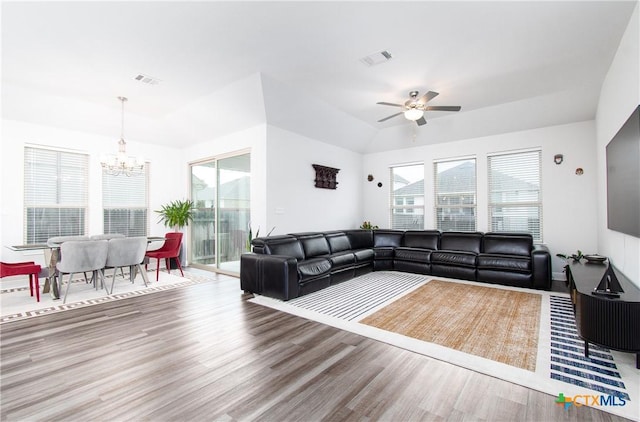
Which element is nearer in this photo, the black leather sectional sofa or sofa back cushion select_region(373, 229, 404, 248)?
the black leather sectional sofa

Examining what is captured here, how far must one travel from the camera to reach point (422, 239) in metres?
6.38

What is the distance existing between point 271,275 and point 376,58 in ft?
10.6

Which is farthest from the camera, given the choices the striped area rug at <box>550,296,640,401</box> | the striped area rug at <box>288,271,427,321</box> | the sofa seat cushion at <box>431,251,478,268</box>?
the sofa seat cushion at <box>431,251,478,268</box>

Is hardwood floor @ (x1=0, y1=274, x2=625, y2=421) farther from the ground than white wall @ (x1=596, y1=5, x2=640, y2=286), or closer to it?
closer to it

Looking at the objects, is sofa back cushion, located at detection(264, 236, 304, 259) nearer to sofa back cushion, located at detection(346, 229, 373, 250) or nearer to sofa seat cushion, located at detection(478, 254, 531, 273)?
sofa back cushion, located at detection(346, 229, 373, 250)

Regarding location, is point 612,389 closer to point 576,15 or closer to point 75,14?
point 576,15

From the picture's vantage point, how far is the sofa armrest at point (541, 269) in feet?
15.3

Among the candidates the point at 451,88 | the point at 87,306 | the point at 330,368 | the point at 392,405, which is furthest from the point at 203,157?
the point at 392,405

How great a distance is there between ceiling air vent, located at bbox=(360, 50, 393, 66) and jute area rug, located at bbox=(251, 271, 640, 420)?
3185 mm

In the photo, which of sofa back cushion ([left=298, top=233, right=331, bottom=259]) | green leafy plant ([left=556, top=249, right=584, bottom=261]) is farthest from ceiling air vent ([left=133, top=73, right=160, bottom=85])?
green leafy plant ([left=556, top=249, right=584, bottom=261])

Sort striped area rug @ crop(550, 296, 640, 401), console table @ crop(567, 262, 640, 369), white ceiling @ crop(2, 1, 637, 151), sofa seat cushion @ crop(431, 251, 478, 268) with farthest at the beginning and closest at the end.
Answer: sofa seat cushion @ crop(431, 251, 478, 268) < white ceiling @ crop(2, 1, 637, 151) < console table @ crop(567, 262, 640, 369) < striped area rug @ crop(550, 296, 640, 401)

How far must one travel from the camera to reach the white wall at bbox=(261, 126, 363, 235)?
548 cm

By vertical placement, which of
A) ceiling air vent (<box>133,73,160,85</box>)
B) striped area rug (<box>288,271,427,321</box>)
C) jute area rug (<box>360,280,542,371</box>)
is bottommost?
jute area rug (<box>360,280,542,371</box>)

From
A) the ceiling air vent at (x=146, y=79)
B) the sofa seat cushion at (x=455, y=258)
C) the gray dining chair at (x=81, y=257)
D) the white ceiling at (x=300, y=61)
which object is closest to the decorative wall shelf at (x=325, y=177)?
the white ceiling at (x=300, y=61)
